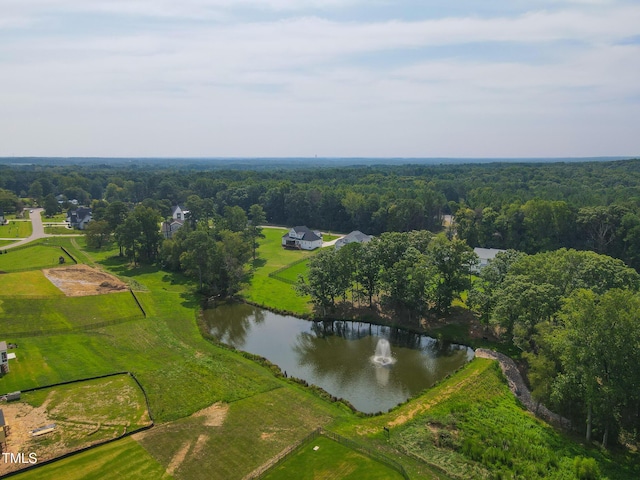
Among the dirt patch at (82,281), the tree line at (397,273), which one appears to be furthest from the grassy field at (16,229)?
the tree line at (397,273)

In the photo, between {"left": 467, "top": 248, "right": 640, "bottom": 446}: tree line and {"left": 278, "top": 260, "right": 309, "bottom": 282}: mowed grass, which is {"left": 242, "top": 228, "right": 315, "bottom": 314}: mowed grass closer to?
{"left": 278, "top": 260, "right": 309, "bottom": 282}: mowed grass

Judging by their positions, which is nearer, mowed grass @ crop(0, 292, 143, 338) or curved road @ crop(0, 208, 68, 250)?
mowed grass @ crop(0, 292, 143, 338)

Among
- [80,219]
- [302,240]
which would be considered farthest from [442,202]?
[80,219]

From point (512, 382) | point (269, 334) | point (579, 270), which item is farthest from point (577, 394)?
point (269, 334)

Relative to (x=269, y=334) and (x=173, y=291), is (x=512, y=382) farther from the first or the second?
(x=173, y=291)

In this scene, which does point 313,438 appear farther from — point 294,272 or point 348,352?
point 294,272

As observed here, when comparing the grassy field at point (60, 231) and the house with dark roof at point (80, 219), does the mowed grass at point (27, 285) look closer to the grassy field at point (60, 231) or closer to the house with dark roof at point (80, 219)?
the grassy field at point (60, 231)

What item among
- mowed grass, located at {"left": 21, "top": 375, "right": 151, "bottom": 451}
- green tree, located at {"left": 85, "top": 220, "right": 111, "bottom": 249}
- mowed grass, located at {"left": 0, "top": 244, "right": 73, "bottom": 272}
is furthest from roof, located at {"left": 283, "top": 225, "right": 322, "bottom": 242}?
mowed grass, located at {"left": 21, "top": 375, "right": 151, "bottom": 451}
